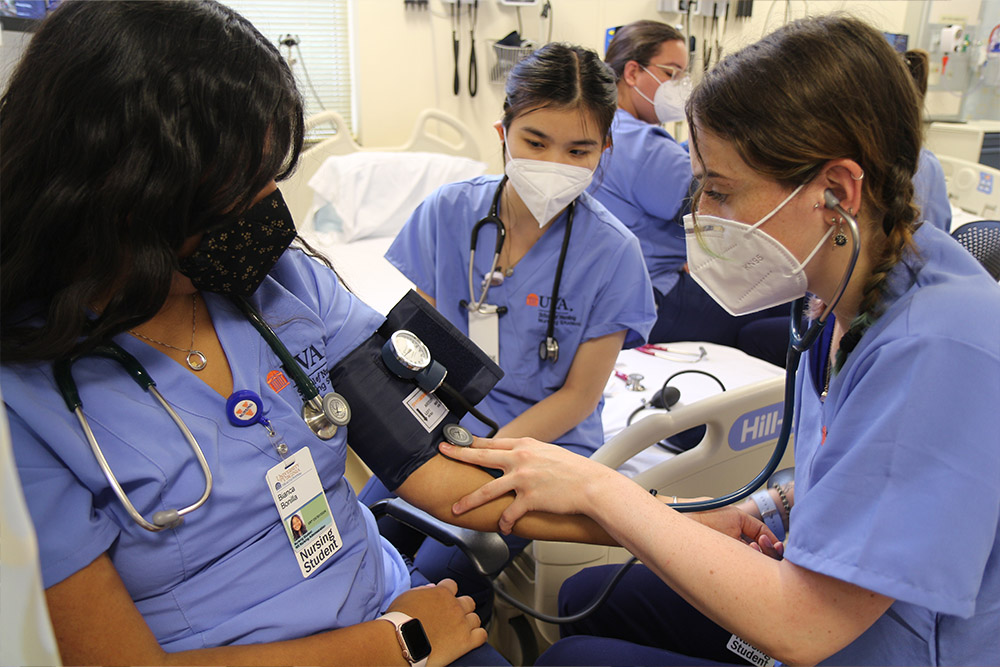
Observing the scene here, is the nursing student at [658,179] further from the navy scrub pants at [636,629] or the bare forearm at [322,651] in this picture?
the bare forearm at [322,651]

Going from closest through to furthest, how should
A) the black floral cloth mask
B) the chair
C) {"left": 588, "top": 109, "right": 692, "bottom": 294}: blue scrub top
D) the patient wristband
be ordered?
the black floral cloth mask < the patient wristband < the chair < {"left": 588, "top": 109, "right": 692, "bottom": 294}: blue scrub top

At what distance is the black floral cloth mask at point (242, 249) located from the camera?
883 millimetres

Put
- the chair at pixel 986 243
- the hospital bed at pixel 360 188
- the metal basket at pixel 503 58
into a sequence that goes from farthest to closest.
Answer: the metal basket at pixel 503 58, the hospital bed at pixel 360 188, the chair at pixel 986 243

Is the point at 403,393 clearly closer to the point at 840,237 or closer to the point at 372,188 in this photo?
the point at 840,237

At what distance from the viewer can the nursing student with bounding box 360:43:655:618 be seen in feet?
5.55

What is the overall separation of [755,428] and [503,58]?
116 inches

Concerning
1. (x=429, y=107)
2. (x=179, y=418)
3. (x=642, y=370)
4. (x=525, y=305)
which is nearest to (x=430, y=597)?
(x=179, y=418)

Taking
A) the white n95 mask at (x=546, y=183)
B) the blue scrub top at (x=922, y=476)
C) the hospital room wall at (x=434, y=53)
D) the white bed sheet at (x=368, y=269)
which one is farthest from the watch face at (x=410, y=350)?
the hospital room wall at (x=434, y=53)

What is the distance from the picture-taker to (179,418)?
33.7 inches

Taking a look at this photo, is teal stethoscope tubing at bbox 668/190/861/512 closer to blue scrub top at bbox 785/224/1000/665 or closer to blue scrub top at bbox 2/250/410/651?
blue scrub top at bbox 785/224/1000/665

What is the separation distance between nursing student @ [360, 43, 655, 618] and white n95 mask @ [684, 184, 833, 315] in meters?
0.58

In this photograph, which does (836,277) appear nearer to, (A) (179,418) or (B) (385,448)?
(B) (385,448)

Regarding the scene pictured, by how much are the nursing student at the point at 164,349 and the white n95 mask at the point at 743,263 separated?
633mm

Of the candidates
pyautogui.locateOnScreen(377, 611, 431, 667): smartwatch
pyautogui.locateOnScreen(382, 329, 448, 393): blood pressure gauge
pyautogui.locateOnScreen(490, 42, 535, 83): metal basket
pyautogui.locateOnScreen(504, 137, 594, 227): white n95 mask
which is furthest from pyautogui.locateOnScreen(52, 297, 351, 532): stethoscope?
pyautogui.locateOnScreen(490, 42, 535, 83): metal basket
